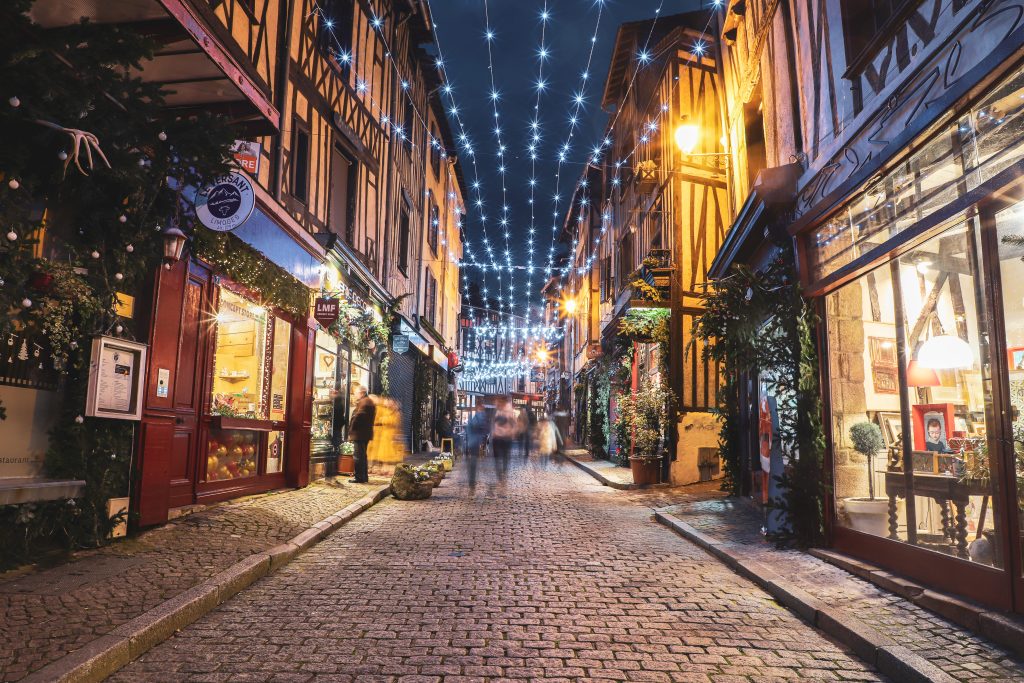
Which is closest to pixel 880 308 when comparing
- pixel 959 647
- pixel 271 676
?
pixel 959 647

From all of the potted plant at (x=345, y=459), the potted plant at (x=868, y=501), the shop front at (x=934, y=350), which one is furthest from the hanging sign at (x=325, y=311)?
the potted plant at (x=868, y=501)

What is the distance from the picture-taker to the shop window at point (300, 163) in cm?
1090

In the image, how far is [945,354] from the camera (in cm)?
516

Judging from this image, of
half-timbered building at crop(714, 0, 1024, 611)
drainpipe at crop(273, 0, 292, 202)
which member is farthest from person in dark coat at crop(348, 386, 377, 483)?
half-timbered building at crop(714, 0, 1024, 611)

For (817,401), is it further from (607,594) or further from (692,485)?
(692,485)

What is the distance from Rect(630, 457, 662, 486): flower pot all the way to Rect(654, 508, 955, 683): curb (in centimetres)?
650

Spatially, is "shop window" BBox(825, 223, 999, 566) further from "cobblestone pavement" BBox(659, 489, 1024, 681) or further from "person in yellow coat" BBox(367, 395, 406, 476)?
"person in yellow coat" BBox(367, 395, 406, 476)

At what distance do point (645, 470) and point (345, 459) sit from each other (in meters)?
5.69

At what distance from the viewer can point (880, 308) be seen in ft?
19.5

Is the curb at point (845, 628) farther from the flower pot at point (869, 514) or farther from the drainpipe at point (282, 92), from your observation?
the drainpipe at point (282, 92)

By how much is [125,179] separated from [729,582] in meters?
5.68

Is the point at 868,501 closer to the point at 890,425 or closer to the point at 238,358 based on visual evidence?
the point at 890,425

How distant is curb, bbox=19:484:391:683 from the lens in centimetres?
312

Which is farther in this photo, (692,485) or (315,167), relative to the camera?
(692,485)
